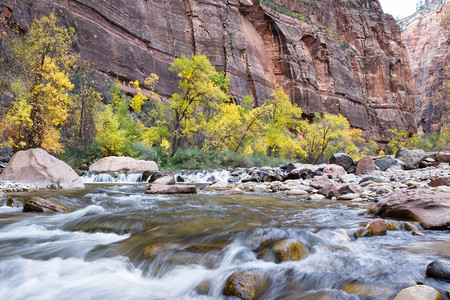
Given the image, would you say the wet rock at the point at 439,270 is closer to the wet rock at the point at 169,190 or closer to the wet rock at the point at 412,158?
the wet rock at the point at 169,190

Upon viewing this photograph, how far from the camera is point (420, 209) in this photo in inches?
148

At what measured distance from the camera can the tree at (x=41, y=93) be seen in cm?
1038

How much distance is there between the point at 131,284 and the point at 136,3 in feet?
117

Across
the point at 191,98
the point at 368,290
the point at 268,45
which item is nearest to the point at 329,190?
the point at 368,290

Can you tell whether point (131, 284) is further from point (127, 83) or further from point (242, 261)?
point (127, 83)

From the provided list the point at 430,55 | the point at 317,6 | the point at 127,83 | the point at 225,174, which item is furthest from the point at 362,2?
the point at 225,174

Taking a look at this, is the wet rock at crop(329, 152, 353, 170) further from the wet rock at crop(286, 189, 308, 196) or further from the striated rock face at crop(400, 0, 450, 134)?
the striated rock face at crop(400, 0, 450, 134)

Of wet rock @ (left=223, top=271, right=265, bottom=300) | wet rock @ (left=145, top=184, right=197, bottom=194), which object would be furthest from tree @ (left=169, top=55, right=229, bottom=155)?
wet rock @ (left=223, top=271, right=265, bottom=300)

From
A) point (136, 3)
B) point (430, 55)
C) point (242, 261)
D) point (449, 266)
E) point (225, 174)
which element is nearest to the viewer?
point (449, 266)

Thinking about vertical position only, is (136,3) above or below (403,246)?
above

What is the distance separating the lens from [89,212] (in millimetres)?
4730

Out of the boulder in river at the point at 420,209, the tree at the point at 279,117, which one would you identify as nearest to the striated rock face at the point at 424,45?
the tree at the point at 279,117

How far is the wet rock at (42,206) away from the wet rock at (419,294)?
513 cm

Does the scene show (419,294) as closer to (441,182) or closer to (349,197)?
(349,197)
